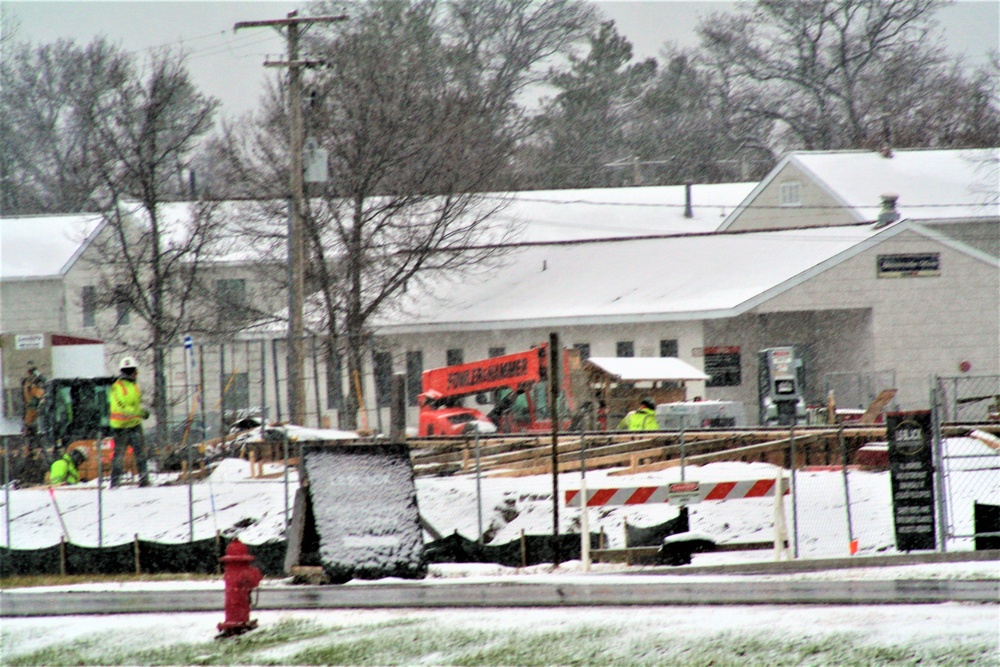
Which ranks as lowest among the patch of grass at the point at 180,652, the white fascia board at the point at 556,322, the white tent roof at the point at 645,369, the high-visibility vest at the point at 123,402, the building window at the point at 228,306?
the patch of grass at the point at 180,652

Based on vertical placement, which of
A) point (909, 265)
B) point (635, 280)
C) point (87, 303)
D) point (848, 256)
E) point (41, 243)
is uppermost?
point (41, 243)

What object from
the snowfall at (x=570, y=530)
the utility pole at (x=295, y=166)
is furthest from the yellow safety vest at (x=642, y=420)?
the utility pole at (x=295, y=166)

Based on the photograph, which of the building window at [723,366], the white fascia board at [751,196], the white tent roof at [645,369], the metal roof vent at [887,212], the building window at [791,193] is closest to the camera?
the white tent roof at [645,369]

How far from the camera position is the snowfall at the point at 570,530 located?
969cm

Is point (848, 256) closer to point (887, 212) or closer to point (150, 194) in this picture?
point (887, 212)

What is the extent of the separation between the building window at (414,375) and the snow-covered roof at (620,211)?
9418 millimetres

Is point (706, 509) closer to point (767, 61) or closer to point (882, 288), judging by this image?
point (882, 288)

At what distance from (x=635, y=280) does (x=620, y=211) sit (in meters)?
11.2

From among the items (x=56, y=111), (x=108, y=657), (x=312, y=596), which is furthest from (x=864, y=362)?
(x=56, y=111)

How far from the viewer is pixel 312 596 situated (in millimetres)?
12625

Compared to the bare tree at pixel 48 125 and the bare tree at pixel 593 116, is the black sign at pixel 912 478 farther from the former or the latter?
the bare tree at pixel 593 116

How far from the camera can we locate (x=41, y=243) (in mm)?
52219

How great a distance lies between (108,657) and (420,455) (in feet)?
48.4

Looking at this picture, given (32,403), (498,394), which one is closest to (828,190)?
(498,394)
